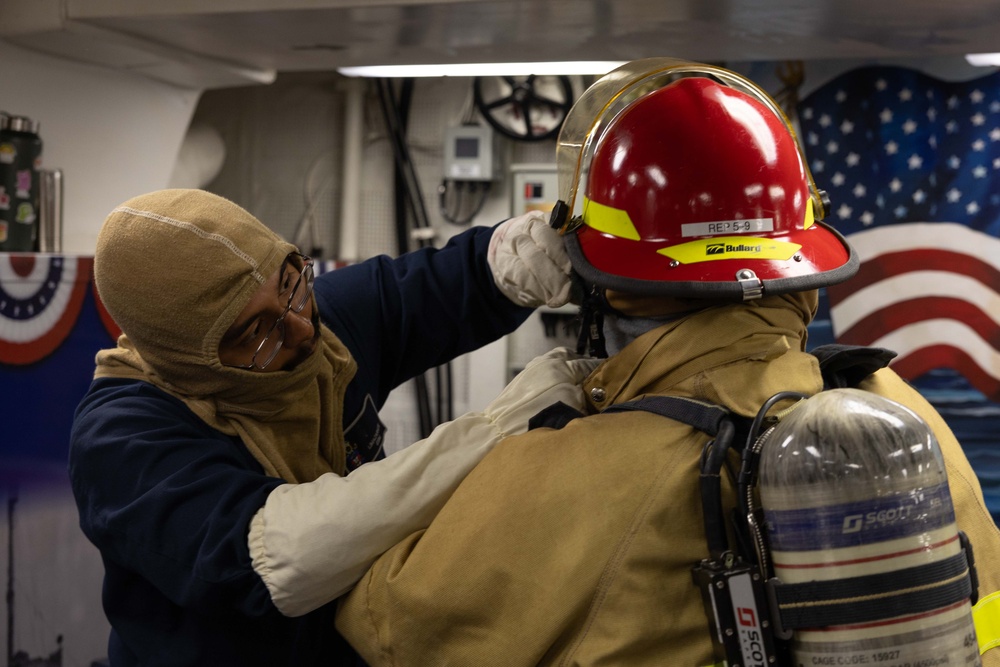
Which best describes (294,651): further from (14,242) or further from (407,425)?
(407,425)

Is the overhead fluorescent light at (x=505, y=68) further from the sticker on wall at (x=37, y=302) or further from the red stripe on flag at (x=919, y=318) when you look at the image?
the red stripe on flag at (x=919, y=318)

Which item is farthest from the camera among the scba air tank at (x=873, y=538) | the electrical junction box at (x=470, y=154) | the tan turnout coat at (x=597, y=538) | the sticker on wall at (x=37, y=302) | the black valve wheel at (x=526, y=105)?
the electrical junction box at (x=470, y=154)

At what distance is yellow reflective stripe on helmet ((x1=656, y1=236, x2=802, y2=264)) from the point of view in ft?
4.34

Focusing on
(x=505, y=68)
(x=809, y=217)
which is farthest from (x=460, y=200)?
(x=809, y=217)

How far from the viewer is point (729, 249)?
52.2 inches

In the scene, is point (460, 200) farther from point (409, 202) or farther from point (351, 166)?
point (351, 166)

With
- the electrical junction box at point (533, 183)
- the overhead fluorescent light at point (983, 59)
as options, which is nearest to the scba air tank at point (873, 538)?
the overhead fluorescent light at point (983, 59)

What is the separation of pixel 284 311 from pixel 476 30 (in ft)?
4.65

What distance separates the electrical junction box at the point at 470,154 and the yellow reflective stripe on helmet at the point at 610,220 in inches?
115

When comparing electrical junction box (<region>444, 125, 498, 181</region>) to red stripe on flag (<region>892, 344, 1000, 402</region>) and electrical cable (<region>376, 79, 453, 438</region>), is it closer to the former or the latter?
electrical cable (<region>376, 79, 453, 438</region>)

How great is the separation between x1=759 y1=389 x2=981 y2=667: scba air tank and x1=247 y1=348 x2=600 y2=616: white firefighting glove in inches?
19.1

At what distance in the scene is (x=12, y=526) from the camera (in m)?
2.60

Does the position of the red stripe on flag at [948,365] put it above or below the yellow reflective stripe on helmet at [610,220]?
below

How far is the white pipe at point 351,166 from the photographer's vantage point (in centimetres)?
459
